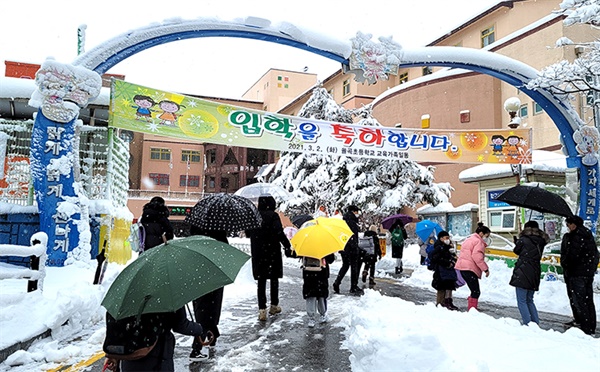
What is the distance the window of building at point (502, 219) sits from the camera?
17.6 meters

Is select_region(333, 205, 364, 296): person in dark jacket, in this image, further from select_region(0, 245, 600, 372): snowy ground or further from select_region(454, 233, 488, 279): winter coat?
select_region(454, 233, 488, 279): winter coat

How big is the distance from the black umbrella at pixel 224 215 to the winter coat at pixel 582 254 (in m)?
5.15

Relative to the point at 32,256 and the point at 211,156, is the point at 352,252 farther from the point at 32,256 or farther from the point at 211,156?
the point at 211,156

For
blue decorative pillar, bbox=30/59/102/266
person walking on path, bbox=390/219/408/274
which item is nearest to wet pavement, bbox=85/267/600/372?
blue decorative pillar, bbox=30/59/102/266

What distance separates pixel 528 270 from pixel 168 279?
599 centimetres

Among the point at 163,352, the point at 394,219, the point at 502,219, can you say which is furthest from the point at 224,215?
the point at 502,219

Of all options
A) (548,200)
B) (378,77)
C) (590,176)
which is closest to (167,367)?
(548,200)

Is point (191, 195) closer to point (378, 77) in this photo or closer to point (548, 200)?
point (378, 77)

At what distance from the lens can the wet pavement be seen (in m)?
5.28

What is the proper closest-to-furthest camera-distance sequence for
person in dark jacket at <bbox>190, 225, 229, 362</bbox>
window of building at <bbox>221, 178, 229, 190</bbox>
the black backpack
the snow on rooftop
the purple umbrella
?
the black backpack
person in dark jacket at <bbox>190, 225, 229, 362</bbox>
the snow on rooftop
the purple umbrella
window of building at <bbox>221, 178, 229, 190</bbox>

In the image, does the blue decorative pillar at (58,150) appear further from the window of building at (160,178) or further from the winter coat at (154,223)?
the window of building at (160,178)

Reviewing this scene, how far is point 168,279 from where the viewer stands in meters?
2.90

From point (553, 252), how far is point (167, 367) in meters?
12.4

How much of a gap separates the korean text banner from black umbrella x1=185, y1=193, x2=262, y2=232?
16.5 ft
